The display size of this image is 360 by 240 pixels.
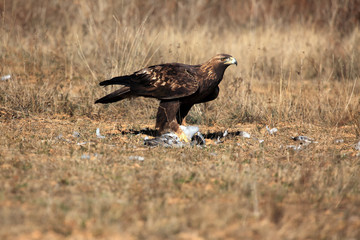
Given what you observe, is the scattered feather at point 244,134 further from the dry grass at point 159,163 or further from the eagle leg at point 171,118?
the eagle leg at point 171,118

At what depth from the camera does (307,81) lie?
1166 centimetres

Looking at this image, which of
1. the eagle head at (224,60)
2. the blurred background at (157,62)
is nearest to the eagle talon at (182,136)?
the eagle head at (224,60)

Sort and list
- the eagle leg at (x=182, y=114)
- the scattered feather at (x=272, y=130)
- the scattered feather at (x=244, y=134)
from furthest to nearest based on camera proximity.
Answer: the scattered feather at (x=272, y=130) → the scattered feather at (x=244, y=134) → the eagle leg at (x=182, y=114)

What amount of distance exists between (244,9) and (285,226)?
17143 millimetres

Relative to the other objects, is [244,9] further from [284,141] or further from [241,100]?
[284,141]

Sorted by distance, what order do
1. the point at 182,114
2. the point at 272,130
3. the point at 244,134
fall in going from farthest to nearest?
1. the point at 272,130
2. the point at 244,134
3. the point at 182,114

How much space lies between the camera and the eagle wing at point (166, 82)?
6039 mm

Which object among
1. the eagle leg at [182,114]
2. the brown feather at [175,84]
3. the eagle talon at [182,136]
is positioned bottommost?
the eagle talon at [182,136]

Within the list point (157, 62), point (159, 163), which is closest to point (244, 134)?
point (159, 163)

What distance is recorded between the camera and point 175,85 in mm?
6098

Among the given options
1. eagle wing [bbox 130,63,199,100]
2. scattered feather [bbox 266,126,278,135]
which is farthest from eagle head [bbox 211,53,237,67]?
scattered feather [bbox 266,126,278,135]

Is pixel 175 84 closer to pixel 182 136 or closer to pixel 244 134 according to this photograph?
pixel 182 136

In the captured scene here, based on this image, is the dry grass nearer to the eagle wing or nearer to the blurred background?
the blurred background

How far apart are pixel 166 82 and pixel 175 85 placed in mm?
172
